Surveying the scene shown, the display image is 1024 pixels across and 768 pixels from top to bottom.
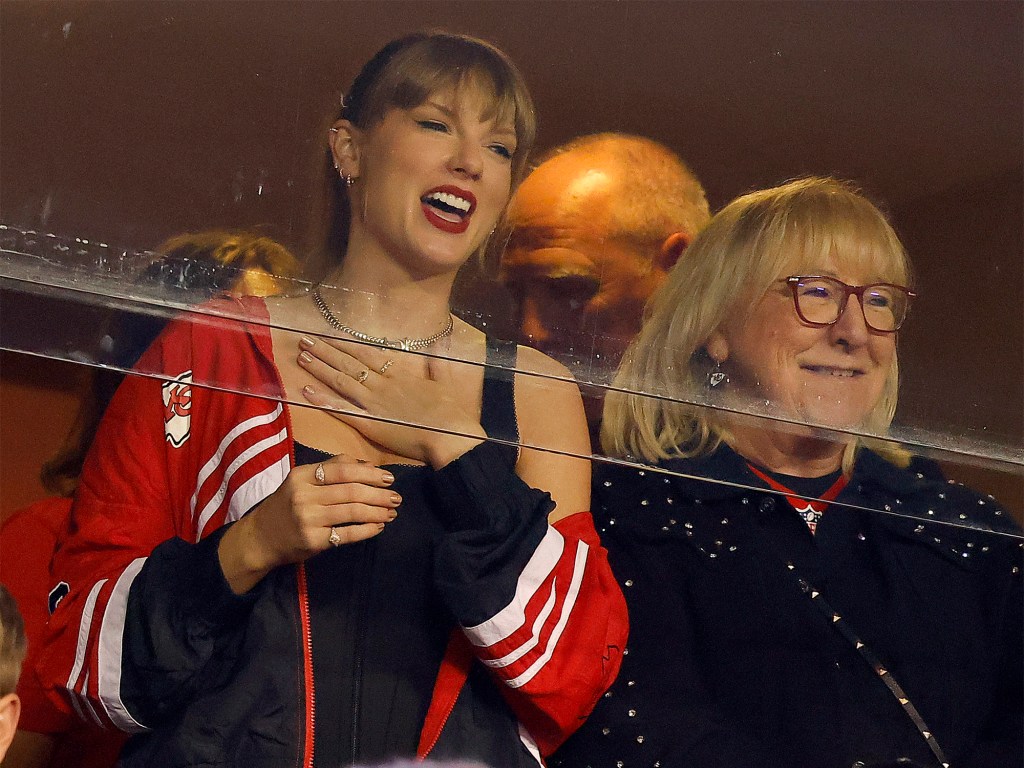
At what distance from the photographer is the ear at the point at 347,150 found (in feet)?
4.58

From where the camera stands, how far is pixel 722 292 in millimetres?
1467

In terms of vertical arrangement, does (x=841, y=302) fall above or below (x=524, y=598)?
above

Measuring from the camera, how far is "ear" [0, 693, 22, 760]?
4.24 ft

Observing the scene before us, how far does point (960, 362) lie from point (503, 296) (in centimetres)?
57

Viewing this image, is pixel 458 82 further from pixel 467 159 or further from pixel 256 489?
pixel 256 489

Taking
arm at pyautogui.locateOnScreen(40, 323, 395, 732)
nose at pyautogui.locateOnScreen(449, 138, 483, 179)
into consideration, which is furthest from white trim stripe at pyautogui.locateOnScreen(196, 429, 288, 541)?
nose at pyautogui.locateOnScreen(449, 138, 483, 179)

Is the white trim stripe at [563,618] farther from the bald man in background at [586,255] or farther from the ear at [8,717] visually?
the ear at [8,717]

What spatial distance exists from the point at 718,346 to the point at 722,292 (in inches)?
2.7

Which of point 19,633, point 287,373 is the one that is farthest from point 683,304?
point 19,633

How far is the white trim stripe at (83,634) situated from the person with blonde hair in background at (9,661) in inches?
2.2

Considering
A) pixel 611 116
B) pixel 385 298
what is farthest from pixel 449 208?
pixel 611 116

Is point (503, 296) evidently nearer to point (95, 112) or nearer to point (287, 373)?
point (287, 373)

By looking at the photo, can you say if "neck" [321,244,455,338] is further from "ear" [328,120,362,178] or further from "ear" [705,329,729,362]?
"ear" [705,329,729,362]

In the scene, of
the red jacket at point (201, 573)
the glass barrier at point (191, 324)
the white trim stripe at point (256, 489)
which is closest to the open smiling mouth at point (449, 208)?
the glass barrier at point (191, 324)
